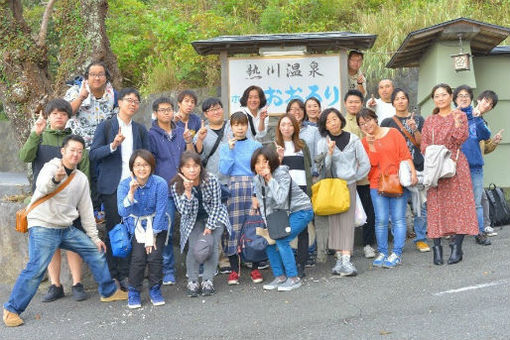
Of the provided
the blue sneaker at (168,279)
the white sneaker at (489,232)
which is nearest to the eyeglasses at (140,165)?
the blue sneaker at (168,279)

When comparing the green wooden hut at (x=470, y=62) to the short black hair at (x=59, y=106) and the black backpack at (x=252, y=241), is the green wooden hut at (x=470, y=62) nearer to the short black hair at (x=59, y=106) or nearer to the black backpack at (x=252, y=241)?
the black backpack at (x=252, y=241)

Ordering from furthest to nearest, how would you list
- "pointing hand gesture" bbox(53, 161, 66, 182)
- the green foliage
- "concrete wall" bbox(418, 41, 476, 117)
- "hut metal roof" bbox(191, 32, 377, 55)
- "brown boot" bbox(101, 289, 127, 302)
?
the green foliage < "concrete wall" bbox(418, 41, 476, 117) < "hut metal roof" bbox(191, 32, 377, 55) < "brown boot" bbox(101, 289, 127, 302) < "pointing hand gesture" bbox(53, 161, 66, 182)

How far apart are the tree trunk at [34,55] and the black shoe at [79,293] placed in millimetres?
2608

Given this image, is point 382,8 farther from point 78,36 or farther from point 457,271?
point 457,271

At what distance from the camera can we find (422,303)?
475cm

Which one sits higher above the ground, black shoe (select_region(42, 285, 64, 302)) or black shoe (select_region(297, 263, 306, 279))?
black shoe (select_region(297, 263, 306, 279))

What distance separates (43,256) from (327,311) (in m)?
2.70

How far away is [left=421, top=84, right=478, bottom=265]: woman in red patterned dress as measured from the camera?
577 centimetres

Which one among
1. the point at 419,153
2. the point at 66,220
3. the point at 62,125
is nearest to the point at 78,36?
the point at 62,125

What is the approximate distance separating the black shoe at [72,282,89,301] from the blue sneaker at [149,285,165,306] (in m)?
0.82

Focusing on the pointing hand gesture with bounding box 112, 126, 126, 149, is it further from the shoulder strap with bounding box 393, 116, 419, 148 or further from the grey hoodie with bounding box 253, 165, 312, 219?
the shoulder strap with bounding box 393, 116, 419, 148

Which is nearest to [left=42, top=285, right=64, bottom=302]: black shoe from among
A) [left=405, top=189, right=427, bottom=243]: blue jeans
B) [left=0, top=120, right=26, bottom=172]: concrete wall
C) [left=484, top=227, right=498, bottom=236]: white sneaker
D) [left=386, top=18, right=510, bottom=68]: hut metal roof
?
[left=405, top=189, right=427, bottom=243]: blue jeans

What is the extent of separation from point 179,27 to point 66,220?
9.59m

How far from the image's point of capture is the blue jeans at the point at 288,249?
552 centimetres
